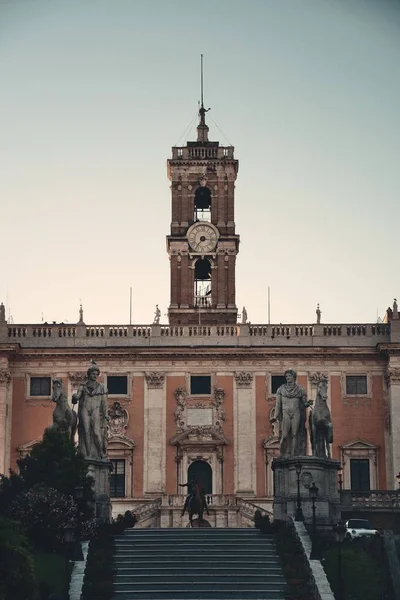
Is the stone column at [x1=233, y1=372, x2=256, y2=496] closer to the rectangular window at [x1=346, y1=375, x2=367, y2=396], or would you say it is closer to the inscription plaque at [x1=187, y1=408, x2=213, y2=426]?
the inscription plaque at [x1=187, y1=408, x2=213, y2=426]

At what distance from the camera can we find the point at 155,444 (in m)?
82.6

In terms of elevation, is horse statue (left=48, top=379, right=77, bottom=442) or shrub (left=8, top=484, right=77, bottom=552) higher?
horse statue (left=48, top=379, right=77, bottom=442)

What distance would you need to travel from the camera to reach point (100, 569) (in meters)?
48.7

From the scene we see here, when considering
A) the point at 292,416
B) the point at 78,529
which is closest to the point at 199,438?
the point at 292,416

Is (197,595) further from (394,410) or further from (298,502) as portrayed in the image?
(394,410)

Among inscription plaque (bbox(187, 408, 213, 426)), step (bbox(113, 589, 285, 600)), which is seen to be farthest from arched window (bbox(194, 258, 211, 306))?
step (bbox(113, 589, 285, 600))

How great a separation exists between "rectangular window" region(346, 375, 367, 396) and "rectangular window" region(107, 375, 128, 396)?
12.3 metres

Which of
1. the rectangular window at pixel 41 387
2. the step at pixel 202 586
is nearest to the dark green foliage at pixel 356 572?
the step at pixel 202 586

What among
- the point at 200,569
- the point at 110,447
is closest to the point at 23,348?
the point at 110,447

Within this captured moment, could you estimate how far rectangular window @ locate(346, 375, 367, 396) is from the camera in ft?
275

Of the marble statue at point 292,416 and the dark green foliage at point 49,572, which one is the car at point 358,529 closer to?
the marble statue at point 292,416

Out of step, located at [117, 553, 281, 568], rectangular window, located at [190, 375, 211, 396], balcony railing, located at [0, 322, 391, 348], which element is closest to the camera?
step, located at [117, 553, 281, 568]

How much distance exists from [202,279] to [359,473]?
16051 millimetres

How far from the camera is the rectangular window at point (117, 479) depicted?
268 feet
